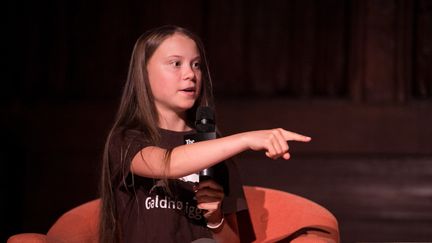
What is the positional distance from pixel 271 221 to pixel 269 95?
1108 mm

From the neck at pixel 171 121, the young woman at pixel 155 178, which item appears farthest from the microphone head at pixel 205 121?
the neck at pixel 171 121

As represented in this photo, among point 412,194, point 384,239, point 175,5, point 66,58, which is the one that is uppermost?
point 175,5

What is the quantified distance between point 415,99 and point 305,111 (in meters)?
0.45

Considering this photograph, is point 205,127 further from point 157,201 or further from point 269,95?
point 269,95

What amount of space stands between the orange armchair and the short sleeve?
217 millimetres


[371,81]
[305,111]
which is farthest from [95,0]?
[371,81]

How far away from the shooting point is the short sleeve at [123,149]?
145 centimetres

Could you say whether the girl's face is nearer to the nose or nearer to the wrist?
the nose

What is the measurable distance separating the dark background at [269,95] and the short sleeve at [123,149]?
1212mm

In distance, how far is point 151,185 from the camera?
1533 mm

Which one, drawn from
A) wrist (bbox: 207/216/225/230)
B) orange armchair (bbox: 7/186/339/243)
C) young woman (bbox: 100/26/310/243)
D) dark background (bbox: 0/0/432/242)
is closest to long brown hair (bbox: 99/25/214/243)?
young woman (bbox: 100/26/310/243)

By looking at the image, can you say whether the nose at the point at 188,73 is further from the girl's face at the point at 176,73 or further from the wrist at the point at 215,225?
the wrist at the point at 215,225

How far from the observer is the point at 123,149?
4.81ft

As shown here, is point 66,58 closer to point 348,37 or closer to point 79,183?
point 79,183
